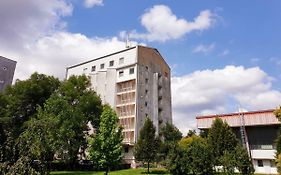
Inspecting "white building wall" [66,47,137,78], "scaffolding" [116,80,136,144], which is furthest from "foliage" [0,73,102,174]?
"white building wall" [66,47,137,78]

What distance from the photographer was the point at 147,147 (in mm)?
41656

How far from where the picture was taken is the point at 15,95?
1929 inches

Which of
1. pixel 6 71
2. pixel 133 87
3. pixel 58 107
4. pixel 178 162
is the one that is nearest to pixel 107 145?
pixel 178 162

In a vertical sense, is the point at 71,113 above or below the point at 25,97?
below

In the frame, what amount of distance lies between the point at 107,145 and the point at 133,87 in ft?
83.7

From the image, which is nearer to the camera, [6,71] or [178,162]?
[178,162]

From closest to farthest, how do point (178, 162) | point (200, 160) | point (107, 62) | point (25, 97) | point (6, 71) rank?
1. point (200, 160)
2. point (178, 162)
3. point (25, 97)
4. point (6, 71)
5. point (107, 62)

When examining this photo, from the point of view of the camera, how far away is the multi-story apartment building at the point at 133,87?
195 ft

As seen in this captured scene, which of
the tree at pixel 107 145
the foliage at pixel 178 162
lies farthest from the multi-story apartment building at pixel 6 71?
the foliage at pixel 178 162

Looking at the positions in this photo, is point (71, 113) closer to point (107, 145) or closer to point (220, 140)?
point (107, 145)

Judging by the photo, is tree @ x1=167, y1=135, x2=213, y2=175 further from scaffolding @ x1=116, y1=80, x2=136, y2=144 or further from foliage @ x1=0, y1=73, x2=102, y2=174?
scaffolding @ x1=116, y1=80, x2=136, y2=144

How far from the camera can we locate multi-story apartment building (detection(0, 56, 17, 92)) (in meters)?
49.5

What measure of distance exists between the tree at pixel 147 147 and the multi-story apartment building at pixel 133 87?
13260mm

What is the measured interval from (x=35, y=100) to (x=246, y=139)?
35.6m
